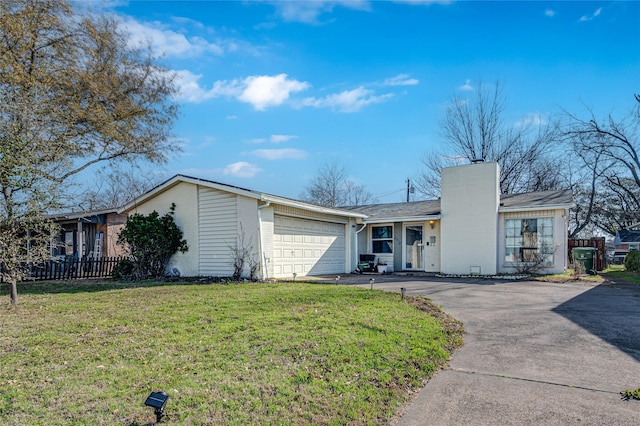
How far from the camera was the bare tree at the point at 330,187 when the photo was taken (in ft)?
134

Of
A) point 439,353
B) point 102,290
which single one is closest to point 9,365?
point 439,353

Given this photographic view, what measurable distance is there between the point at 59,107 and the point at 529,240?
19.5 meters

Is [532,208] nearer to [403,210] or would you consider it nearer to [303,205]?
[403,210]

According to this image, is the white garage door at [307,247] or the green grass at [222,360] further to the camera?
the white garage door at [307,247]

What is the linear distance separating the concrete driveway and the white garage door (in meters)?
6.54

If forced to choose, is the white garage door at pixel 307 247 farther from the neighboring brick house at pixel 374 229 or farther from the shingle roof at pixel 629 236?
the shingle roof at pixel 629 236

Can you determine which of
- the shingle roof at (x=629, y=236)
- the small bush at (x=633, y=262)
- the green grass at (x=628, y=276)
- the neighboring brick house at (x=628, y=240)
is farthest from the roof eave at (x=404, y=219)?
the shingle roof at (x=629, y=236)

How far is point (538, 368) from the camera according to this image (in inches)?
177

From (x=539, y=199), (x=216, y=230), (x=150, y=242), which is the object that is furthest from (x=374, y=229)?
(x=150, y=242)

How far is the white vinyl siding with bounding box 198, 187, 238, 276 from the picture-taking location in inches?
524

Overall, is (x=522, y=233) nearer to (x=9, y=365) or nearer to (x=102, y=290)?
(x=102, y=290)

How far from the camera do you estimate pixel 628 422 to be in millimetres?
3186

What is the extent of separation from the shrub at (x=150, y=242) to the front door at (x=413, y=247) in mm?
9430

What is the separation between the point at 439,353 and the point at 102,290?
30.9ft
